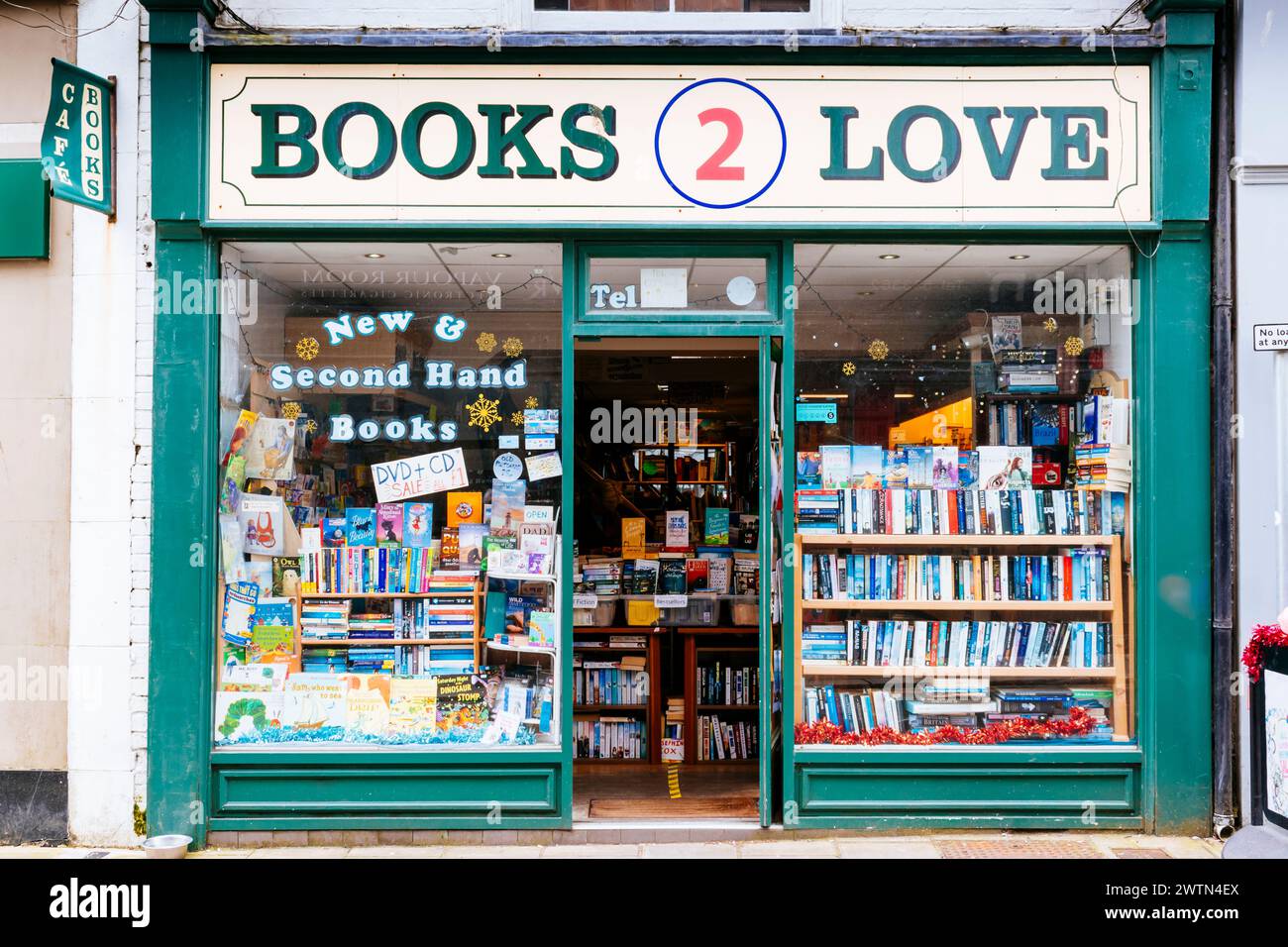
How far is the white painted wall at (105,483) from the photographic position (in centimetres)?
552

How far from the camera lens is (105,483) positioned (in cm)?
556

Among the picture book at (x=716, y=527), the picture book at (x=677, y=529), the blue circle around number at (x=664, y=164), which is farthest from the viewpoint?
the picture book at (x=716, y=527)

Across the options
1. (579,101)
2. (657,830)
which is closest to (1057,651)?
(657,830)

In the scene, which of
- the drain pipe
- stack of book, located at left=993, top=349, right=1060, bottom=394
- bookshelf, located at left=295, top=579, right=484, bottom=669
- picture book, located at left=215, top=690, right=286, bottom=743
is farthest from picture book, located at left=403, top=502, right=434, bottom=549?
the drain pipe

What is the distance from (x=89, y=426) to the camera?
5.57 m

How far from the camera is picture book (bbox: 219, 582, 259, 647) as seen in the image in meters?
5.69

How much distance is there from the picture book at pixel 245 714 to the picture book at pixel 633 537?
258cm

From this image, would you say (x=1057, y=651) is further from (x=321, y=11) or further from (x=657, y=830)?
(x=321, y=11)

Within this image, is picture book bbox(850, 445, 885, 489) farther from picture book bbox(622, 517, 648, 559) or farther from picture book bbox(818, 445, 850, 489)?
picture book bbox(622, 517, 648, 559)

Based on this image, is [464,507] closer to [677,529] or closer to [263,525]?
[263,525]

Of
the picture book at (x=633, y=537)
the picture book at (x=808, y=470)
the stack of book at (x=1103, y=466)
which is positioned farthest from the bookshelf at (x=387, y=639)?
the stack of book at (x=1103, y=466)

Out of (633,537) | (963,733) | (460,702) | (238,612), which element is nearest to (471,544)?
(460,702)

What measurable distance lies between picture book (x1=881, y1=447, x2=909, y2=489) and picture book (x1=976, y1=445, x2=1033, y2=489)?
1.43 ft

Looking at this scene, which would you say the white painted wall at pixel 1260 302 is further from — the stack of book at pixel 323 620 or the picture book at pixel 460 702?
the stack of book at pixel 323 620
